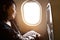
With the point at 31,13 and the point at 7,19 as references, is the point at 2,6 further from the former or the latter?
the point at 31,13

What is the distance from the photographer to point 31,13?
1.47 m

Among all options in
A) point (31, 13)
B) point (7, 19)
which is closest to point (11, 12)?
point (7, 19)

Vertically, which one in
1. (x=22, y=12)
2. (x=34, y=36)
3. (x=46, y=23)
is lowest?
(x=34, y=36)

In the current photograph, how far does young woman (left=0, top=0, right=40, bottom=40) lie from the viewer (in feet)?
4.66

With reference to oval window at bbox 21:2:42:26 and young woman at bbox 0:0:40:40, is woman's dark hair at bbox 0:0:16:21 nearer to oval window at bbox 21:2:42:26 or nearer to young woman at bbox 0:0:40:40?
young woman at bbox 0:0:40:40

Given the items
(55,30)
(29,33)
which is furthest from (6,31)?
(55,30)

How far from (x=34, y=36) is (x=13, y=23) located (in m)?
0.21

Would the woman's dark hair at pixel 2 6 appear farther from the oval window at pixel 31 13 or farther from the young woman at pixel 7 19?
the oval window at pixel 31 13

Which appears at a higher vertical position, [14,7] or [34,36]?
[14,7]

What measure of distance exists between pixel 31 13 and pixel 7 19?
214mm

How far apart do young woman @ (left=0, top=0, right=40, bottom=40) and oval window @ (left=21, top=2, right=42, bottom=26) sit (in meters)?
0.09

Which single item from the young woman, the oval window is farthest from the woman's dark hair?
the oval window

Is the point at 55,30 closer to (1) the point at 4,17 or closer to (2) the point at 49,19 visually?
(2) the point at 49,19

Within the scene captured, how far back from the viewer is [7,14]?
147 cm
